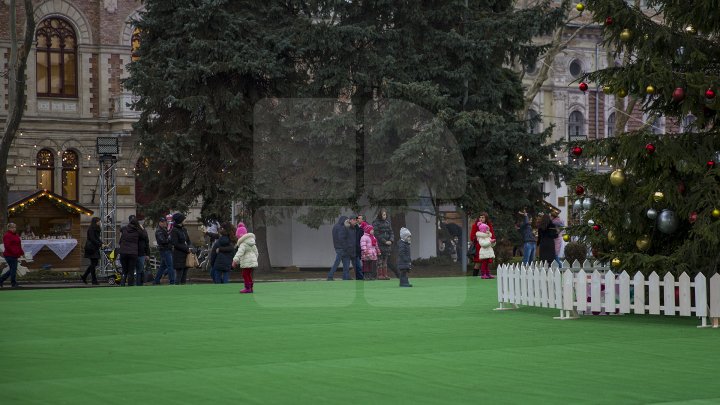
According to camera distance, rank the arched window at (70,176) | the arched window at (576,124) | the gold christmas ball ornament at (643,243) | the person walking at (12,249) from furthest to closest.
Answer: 1. the arched window at (576,124)
2. the arched window at (70,176)
3. the person walking at (12,249)
4. the gold christmas ball ornament at (643,243)

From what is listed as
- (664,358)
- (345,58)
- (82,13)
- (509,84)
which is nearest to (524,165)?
(509,84)

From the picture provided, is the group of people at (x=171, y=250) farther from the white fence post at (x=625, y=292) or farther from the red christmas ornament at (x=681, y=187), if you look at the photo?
the red christmas ornament at (x=681, y=187)

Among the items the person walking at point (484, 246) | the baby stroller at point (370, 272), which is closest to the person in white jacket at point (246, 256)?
the person walking at point (484, 246)

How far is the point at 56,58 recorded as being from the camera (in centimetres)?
5491

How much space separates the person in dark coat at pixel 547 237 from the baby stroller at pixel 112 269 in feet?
39.7

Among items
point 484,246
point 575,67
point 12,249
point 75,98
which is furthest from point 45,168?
point 575,67

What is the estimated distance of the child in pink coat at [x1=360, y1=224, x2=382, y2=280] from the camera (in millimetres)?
34344

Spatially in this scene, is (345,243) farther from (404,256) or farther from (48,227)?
(48,227)

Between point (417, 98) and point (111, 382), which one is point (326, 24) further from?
point (111, 382)

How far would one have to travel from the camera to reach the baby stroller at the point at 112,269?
35719 mm

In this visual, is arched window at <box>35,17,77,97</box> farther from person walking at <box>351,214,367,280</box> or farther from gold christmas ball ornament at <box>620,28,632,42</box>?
gold christmas ball ornament at <box>620,28,632,42</box>

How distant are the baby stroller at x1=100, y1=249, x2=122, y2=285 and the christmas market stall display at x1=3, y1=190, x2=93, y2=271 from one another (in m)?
5.73

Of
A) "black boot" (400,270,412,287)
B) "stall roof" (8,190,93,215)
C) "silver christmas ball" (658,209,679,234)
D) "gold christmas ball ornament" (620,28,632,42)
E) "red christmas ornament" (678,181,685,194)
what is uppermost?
"gold christmas ball ornament" (620,28,632,42)

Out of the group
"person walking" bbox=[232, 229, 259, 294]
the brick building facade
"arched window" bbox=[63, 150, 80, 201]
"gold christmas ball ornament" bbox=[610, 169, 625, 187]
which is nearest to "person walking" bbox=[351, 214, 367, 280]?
"person walking" bbox=[232, 229, 259, 294]
